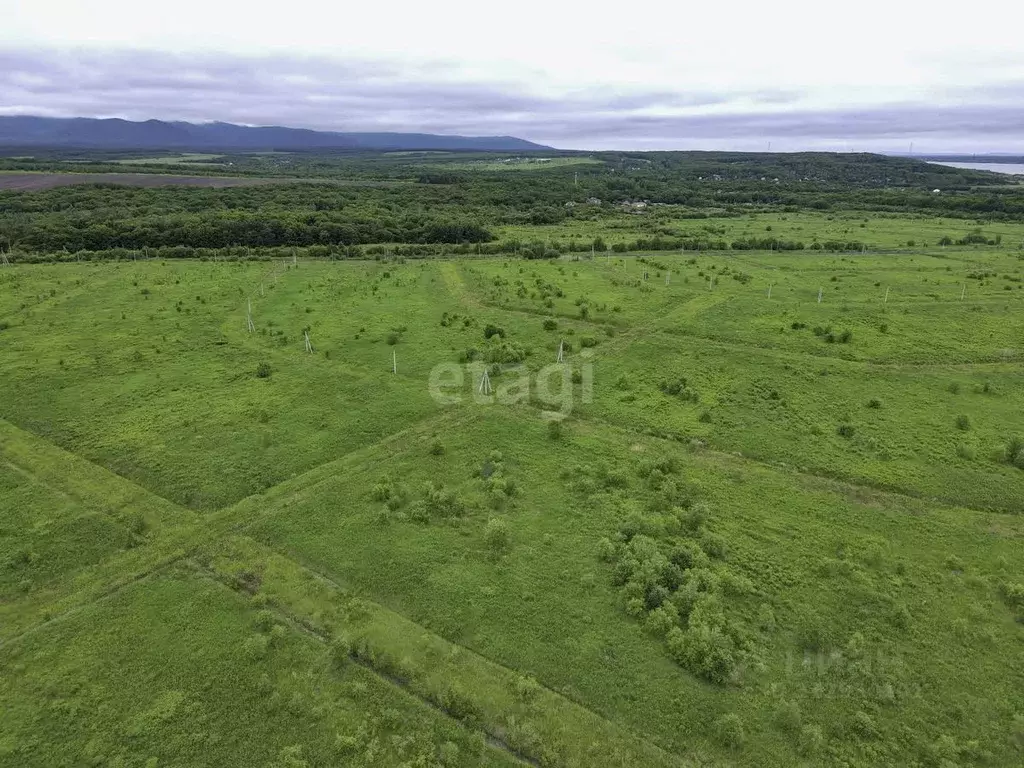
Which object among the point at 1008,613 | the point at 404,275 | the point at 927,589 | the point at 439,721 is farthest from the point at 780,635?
the point at 404,275

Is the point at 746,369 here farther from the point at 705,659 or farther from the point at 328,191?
the point at 328,191

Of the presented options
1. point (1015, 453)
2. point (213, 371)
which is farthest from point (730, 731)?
point (213, 371)

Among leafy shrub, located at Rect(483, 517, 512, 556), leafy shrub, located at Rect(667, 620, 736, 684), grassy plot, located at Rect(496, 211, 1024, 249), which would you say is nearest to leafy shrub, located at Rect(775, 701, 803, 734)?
leafy shrub, located at Rect(667, 620, 736, 684)

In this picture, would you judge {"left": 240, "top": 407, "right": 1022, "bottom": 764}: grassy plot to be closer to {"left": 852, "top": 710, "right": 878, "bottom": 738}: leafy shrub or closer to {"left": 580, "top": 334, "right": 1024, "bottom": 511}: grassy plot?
{"left": 852, "top": 710, "right": 878, "bottom": 738}: leafy shrub

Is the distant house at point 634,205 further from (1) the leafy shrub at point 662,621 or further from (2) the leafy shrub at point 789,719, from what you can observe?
(2) the leafy shrub at point 789,719

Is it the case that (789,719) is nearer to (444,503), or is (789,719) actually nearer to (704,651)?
(704,651)

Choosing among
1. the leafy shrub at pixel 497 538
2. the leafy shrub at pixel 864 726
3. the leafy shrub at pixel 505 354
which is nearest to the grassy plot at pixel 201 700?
the leafy shrub at pixel 497 538

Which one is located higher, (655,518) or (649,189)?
(649,189)
